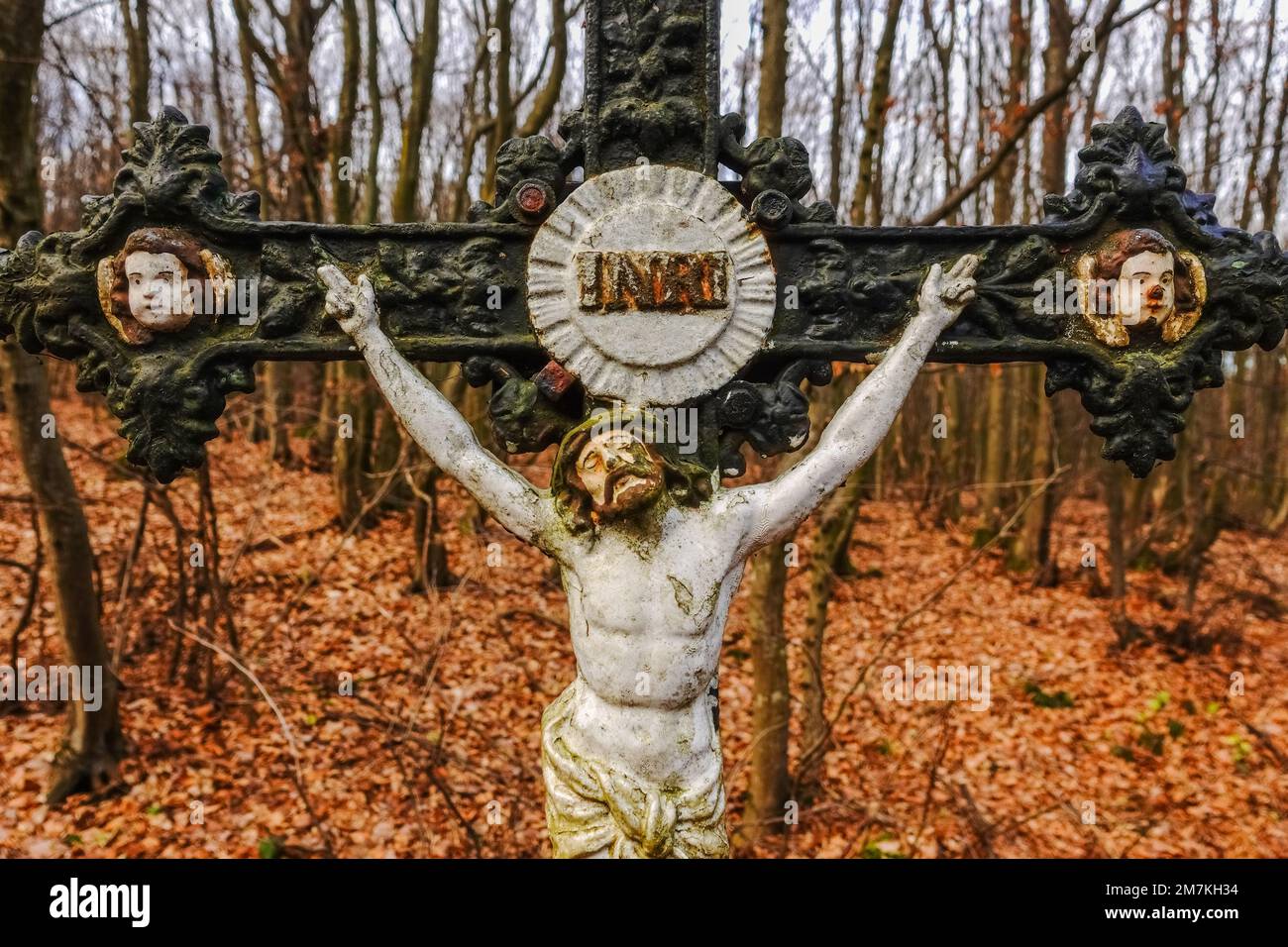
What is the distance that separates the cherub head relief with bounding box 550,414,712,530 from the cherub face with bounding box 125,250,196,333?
1.30 metres

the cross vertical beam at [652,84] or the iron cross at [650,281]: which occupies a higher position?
the cross vertical beam at [652,84]

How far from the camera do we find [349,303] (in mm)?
2617

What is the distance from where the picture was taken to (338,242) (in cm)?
281

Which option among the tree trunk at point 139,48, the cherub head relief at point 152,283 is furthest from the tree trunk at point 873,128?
the tree trunk at point 139,48

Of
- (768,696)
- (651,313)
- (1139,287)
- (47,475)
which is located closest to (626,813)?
(651,313)

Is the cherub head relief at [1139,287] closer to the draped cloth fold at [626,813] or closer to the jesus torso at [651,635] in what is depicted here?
the jesus torso at [651,635]

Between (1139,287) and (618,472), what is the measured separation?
1763 mm

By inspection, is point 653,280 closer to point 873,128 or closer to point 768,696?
point 768,696

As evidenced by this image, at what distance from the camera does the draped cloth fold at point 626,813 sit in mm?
2324

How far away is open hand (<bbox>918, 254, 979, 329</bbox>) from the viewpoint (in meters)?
2.68

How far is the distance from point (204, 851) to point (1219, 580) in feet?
36.1

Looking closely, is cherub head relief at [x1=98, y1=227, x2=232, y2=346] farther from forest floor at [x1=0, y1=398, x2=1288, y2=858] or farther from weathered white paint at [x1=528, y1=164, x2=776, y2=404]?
forest floor at [x1=0, y1=398, x2=1288, y2=858]
